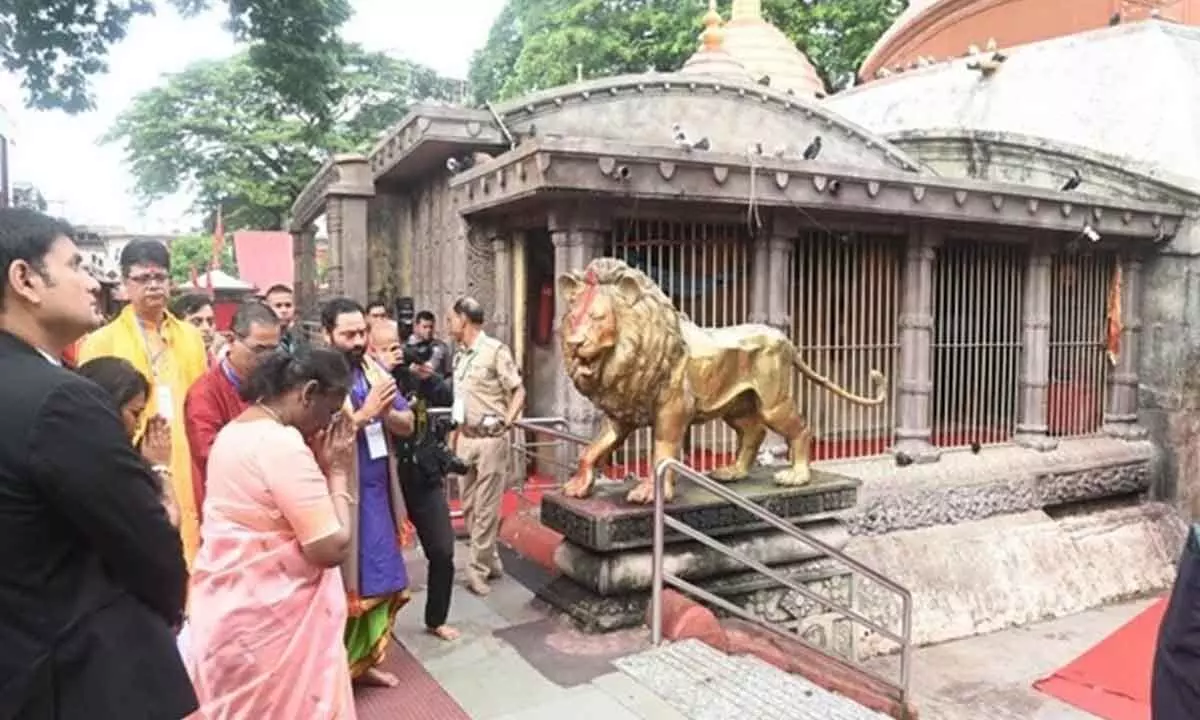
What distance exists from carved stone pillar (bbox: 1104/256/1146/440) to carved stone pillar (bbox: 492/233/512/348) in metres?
6.97

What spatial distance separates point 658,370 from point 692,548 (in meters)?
1.12

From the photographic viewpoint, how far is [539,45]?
23.9 m

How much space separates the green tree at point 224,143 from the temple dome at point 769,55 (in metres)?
10.2

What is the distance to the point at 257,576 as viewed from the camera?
265 cm

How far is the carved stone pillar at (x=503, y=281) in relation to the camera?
8.30 m

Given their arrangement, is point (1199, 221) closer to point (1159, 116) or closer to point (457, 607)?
point (1159, 116)

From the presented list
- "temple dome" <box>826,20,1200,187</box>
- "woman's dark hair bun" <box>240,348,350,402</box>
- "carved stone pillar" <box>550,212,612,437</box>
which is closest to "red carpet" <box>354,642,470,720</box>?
"woman's dark hair bun" <box>240,348,350,402</box>

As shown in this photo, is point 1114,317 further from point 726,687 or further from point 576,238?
point 726,687

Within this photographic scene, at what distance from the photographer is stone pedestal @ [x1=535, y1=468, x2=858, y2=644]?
15.8 feet

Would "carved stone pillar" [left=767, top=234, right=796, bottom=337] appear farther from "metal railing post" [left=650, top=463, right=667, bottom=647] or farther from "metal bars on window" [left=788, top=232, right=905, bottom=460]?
"metal railing post" [left=650, top=463, right=667, bottom=647]

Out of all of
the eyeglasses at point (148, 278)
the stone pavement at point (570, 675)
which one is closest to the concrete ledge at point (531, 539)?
the stone pavement at point (570, 675)

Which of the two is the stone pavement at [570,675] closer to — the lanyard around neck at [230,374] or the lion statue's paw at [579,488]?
the lion statue's paw at [579,488]

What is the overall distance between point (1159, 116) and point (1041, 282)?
3.45 meters

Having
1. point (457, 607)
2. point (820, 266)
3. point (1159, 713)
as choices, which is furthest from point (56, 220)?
point (820, 266)
